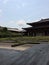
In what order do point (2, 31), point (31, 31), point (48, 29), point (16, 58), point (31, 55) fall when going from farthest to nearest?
point (2, 31) → point (31, 31) → point (48, 29) → point (31, 55) → point (16, 58)

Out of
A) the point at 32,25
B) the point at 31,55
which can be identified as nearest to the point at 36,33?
the point at 32,25

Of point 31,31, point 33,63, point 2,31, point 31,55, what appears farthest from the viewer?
point 2,31

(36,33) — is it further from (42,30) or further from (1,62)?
(1,62)

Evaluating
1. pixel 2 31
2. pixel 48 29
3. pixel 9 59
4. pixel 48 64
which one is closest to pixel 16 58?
pixel 9 59

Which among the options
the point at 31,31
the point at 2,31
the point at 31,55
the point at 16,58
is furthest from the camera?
the point at 2,31

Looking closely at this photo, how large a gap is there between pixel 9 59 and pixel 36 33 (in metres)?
24.4

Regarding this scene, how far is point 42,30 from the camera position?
1040 inches

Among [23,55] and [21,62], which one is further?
[23,55]

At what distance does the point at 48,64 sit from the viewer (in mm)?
3098

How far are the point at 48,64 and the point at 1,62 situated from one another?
3.01 feet

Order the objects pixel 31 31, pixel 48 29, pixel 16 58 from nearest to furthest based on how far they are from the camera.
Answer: pixel 16 58 < pixel 48 29 < pixel 31 31

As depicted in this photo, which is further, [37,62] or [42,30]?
[42,30]

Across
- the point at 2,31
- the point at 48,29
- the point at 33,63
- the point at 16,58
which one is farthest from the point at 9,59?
the point at 2,31

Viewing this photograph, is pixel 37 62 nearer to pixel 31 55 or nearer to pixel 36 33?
pixel 31 55
